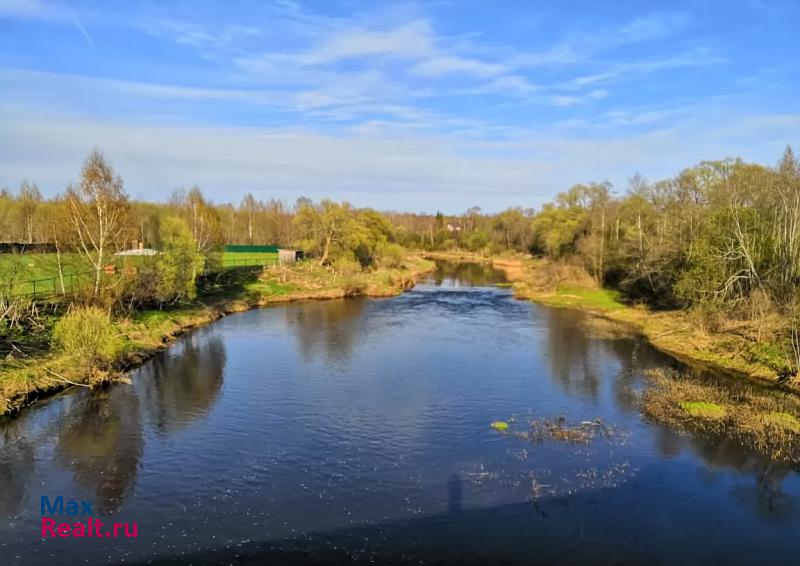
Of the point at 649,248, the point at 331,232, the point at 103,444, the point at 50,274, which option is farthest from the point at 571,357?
the point at 331,232

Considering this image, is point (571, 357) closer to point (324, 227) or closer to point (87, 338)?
point (87, 338)

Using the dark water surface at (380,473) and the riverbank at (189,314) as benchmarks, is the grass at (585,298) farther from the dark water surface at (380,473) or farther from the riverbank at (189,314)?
the dark water surface at (380,473)

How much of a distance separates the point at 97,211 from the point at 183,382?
14089 millimetres

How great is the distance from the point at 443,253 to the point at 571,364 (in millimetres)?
108516

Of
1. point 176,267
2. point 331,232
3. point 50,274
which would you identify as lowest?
point 50,274

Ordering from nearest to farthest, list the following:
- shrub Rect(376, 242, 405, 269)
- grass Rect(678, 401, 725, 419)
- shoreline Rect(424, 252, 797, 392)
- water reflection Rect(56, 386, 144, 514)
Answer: water reflection Rect(56, 386, 144, 514), grass Rect(678, 401, 725, 419), shoreline Rect(424, 252, 797, 392), shrub Rect(376, 242, 405, 269)

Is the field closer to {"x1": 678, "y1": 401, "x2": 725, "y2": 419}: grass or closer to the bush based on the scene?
the bush

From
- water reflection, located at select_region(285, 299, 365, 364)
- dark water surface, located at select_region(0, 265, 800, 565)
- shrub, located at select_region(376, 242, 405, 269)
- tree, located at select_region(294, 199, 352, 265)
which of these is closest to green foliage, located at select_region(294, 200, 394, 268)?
tree, located at select_region(294, 199, 352, 265)

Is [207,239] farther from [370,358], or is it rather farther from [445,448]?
[445,448]

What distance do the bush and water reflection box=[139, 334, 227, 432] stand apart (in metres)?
2.50

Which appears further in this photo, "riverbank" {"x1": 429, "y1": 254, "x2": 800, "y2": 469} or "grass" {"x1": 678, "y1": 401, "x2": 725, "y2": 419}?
"grass" {"x1": 678, "y1": 401, "x2": 725, "y2": 419}

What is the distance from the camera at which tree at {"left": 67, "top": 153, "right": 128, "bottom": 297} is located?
3578 centimetres

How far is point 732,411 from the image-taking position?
24.8 meters

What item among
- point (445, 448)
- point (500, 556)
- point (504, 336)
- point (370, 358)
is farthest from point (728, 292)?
point (500, 556)
